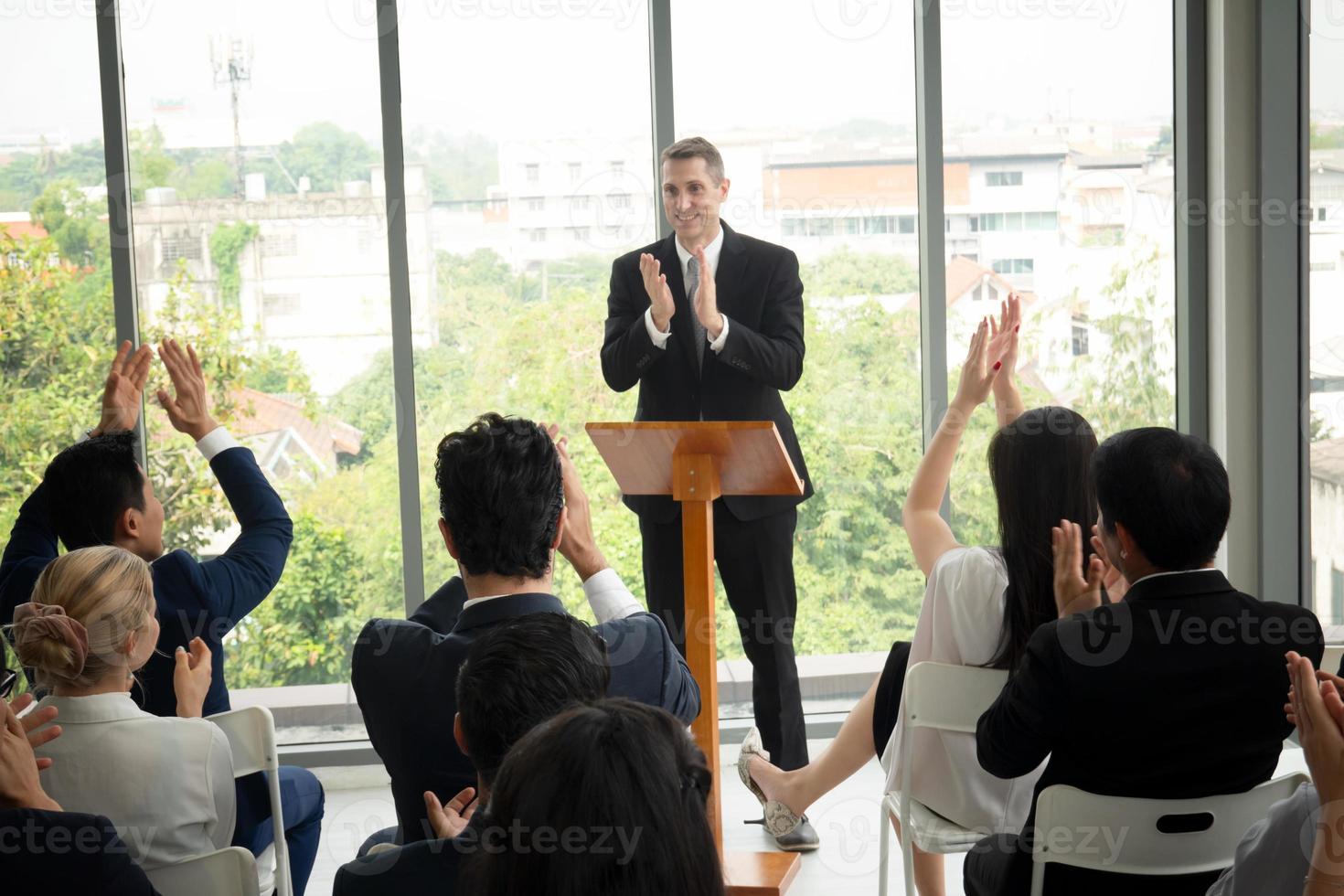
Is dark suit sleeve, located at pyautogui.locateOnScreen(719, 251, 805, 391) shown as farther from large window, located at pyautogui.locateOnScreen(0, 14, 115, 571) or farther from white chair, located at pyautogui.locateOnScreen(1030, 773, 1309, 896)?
large window, located at pyautogui.locateOnScreen(0, 14, 115, 571)

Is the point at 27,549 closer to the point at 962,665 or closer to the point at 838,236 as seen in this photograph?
the point at 962,665

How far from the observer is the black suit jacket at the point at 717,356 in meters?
3.54

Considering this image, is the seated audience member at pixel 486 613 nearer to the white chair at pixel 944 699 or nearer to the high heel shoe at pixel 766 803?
the white chair at pixel 944 699

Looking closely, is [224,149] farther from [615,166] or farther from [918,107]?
[918,107]

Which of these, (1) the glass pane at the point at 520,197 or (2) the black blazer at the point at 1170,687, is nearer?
(2) the black blazer at the point at 1170,687

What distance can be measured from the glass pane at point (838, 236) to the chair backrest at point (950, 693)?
2.06m

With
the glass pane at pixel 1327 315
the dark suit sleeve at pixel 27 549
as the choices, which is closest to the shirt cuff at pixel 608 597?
the dark suit sleeve at pixel 27 549

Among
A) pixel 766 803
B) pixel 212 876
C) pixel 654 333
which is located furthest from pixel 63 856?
pixel 654 333

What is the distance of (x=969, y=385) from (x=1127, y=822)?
1.19m

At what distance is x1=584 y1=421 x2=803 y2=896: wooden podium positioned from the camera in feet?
8.41

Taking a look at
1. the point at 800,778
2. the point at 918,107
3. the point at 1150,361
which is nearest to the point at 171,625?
the point at 800,778

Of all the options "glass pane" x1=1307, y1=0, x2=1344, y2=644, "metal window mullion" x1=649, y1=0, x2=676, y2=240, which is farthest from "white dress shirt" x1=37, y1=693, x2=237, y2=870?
"glass pane" x1=1307, y1=0, x2=1344, y2=644

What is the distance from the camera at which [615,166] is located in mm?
4297

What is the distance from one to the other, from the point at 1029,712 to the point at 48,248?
12.0 ft
